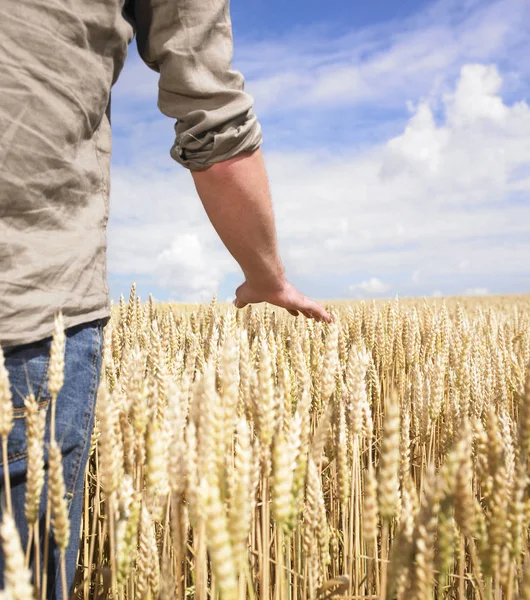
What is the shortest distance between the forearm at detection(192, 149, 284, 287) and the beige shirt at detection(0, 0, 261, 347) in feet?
0.85

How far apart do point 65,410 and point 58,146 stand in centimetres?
42

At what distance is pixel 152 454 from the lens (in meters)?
0.68

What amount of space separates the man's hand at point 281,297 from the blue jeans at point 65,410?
776 mm

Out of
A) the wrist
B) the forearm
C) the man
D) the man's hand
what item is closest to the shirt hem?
the man

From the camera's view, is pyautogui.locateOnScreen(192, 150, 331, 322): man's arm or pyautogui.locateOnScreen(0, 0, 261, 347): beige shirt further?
pyautogui.locateOnScreen(192, 150, 331, 322): man's arm

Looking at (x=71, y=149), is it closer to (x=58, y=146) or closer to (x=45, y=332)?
(x=58, y=146)

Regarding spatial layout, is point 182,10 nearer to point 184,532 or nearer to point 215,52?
point 215,52

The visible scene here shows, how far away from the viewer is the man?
785 millimetres

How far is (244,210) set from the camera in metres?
1.25

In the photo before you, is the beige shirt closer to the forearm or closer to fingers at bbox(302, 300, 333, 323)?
the forearm

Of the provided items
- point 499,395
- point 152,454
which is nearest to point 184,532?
point 152,454

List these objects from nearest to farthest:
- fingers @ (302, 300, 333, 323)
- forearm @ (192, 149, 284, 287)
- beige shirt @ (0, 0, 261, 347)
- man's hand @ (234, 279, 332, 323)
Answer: beige shirt @ (0, 0, 261, 347)
forearm @ (192, 149, 284, 287)
man's hand @ (234, 279, 332, 323)
fingers @ (302, 300, 333, 323)

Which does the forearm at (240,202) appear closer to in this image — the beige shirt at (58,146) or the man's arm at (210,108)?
the man's arm at (210,108)

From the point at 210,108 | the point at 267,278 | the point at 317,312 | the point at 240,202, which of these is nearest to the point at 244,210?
the point at 240,202
